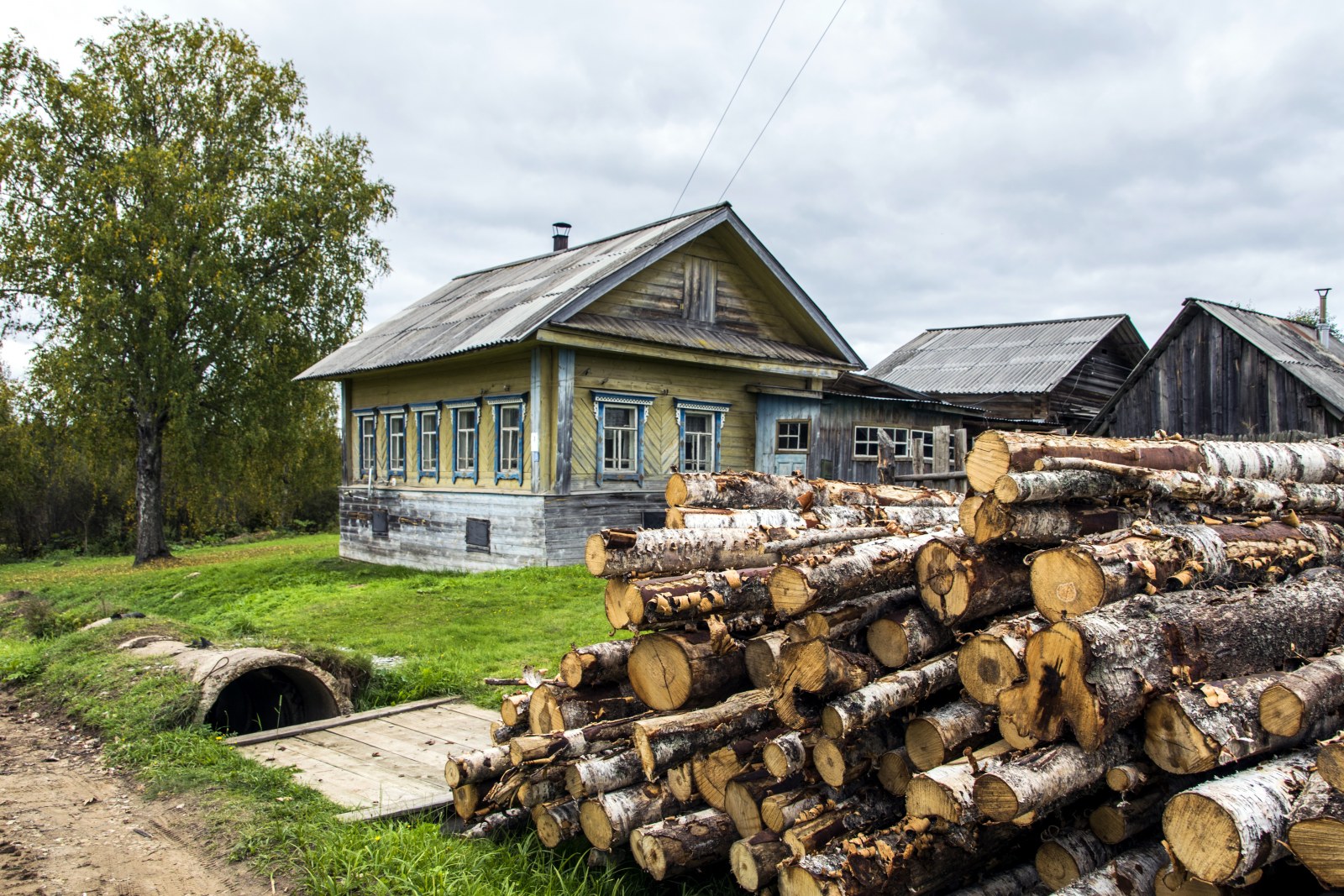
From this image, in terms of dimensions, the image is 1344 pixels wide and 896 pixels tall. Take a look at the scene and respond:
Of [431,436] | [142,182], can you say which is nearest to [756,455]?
[431,436]

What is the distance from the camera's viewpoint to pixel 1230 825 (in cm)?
262

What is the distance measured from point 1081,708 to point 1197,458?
257 centimetres

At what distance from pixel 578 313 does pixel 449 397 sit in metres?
3.64

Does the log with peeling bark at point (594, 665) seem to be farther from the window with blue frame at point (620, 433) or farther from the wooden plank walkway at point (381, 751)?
the window with blue frame at point (620, 433)

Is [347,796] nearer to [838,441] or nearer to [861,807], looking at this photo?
[861,807]

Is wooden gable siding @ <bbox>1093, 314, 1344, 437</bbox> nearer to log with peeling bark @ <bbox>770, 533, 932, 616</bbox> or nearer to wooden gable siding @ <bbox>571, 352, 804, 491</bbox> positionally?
wooden gable siding @ <bbox>571, 352, 804, 491</bbox>

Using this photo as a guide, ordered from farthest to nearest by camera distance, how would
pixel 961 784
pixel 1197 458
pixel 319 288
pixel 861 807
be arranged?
pixel 319 288 → pixel 1197 458 → pixel 861 807 → pixel 961 784

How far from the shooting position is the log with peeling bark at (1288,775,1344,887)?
8.25 ft

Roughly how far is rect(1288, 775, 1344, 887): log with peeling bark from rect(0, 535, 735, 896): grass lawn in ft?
7.86

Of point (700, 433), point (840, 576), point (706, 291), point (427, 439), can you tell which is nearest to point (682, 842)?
point (840, 576)

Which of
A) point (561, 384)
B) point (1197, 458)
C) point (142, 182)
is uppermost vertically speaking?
point (142, 182)

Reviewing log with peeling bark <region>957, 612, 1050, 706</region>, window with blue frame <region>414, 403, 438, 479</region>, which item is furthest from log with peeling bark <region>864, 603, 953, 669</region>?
window with blue frame <region>414, 403, 438, 479</region>

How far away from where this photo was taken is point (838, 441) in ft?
56.4

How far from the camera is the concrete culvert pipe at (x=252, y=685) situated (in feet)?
20.7
